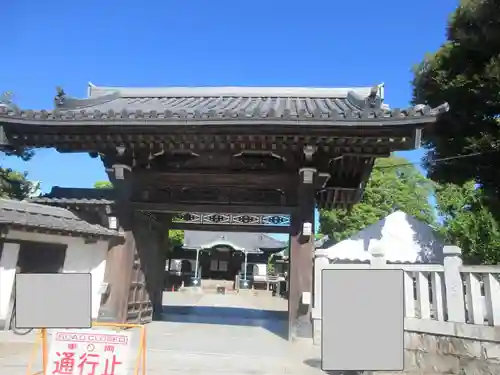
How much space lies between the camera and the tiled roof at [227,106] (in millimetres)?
6840

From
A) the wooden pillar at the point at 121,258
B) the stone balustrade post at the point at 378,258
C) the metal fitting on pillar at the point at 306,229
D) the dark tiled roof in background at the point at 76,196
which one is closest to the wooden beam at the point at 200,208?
the wooden pillar at the point at 121,258

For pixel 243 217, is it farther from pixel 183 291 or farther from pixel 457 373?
pixel 183 291

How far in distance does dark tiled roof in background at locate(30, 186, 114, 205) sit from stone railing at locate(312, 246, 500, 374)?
16.4 ft

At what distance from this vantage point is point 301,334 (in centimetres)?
743

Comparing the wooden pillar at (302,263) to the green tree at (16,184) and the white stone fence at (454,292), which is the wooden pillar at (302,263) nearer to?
the white stone fence at (454,292)

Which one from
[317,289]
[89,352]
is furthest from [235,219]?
[89,352]

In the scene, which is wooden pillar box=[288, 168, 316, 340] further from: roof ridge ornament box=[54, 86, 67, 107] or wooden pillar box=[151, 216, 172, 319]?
roof ridge ornament box=[54, 86, 67, 107]

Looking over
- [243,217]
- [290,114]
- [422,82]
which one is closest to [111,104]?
[243,217]

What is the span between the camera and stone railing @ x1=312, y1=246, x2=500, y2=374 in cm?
508

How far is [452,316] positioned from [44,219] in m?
6.94

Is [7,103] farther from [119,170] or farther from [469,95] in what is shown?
[469,95]

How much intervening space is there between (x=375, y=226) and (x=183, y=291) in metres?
20.8

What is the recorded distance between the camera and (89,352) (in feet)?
12.3

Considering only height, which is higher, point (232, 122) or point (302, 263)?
point (232, 122)
